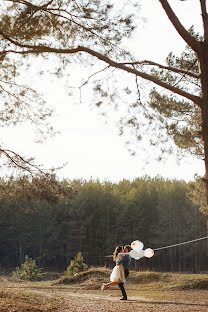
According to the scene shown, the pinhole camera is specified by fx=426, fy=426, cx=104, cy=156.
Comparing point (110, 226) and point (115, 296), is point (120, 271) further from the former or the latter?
point (110, 226)

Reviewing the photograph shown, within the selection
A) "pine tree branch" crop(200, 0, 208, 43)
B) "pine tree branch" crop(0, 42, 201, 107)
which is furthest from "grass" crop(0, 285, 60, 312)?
"pine tree branch" crop(200, 0, 208, 43)

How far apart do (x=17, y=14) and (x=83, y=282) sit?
34.0ft

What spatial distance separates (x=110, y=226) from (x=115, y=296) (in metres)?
28.3

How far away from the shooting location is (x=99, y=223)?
3919cm

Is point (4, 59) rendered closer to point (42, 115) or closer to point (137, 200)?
point (42, 115)

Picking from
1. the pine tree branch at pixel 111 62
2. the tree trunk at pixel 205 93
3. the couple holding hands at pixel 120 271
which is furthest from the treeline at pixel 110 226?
the tree trunk at pixel 205 93

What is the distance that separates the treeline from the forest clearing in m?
22.4

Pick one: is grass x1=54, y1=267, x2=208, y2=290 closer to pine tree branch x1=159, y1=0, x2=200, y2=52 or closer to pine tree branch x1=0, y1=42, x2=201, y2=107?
pine tree branch x1=0, y1=42, x2=201, y2=107

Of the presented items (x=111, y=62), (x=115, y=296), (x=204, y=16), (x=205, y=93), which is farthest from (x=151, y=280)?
(x=204, y=16)

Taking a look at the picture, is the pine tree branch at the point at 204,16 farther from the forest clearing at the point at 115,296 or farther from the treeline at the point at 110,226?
the treeline at the point at 110,226

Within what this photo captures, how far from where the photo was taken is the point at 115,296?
1078cm

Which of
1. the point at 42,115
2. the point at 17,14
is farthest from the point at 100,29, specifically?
the point at 42,115

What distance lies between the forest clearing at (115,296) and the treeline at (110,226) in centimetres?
2238

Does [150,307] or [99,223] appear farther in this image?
[99,223]
